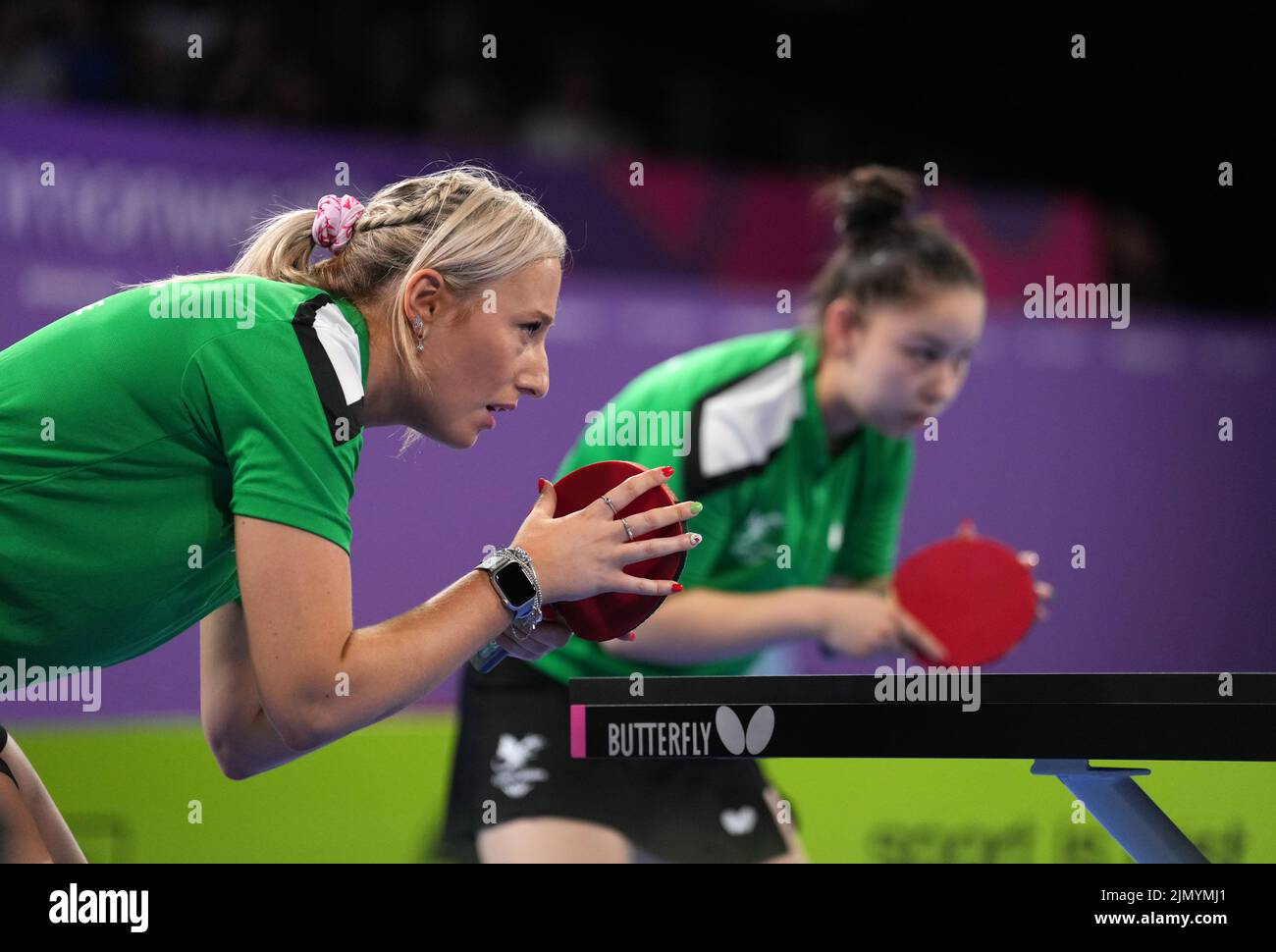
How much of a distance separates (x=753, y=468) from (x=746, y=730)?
125 cm

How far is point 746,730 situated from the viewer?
192 centimetres

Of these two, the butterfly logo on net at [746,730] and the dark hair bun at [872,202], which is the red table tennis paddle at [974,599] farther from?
the butterfly logo on net at [746,730]

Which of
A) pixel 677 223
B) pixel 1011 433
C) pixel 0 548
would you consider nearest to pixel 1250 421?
pixel 1011 433

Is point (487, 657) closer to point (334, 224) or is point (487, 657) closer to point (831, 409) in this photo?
point (334, 224)

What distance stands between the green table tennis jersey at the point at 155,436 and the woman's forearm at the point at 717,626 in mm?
1237

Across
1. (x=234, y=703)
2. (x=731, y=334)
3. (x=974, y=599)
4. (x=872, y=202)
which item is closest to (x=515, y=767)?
(x=234, y=703)

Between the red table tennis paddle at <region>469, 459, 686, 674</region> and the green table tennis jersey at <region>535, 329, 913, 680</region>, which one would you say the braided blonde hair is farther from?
the green table tennis jersey at <region>535, 329, 913, 680</region>

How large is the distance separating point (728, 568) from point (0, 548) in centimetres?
173

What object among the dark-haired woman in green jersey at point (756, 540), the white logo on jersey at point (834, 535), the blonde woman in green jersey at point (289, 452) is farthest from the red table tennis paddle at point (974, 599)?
the blonde woman in green jersey at point (289, 452)

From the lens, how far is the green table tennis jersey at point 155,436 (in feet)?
5.76

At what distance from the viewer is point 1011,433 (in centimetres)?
572
